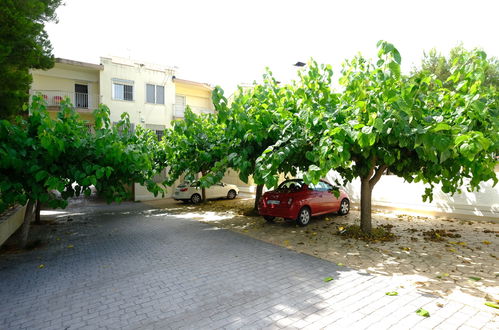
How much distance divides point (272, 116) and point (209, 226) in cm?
498

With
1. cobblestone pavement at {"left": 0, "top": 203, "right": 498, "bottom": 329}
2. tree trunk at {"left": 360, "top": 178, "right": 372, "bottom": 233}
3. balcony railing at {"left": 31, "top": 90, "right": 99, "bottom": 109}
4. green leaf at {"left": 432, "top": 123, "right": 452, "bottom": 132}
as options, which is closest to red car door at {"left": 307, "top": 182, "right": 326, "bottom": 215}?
tree trunk at {"left": 360, "top": 178, "right": 372, "bottom": 233}

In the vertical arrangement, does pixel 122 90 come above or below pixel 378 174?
above

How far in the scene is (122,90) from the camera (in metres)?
19.6

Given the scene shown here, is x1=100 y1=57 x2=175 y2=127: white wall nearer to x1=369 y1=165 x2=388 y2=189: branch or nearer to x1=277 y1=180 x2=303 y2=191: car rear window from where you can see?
x1=277 y1=180 x2=303 y2=191: car rear window

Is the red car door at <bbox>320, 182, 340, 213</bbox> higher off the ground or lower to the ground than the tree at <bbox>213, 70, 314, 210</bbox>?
lower

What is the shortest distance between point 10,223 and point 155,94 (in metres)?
14.0

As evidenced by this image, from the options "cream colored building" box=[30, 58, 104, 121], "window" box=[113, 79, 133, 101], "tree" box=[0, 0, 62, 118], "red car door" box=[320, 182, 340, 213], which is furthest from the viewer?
"window" box=[113, 79, 133, 101]

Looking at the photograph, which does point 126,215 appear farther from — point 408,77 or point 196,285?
point 408,77

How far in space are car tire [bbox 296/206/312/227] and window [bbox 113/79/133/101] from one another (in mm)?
15686

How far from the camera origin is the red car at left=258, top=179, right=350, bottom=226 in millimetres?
9352

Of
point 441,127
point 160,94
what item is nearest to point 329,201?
point 441,127

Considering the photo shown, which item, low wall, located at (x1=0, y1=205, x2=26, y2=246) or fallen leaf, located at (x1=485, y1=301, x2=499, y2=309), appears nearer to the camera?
fallen leaf, located at (x1=485, y1=301, x2=499, y2=309)

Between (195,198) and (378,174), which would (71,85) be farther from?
(378,174)

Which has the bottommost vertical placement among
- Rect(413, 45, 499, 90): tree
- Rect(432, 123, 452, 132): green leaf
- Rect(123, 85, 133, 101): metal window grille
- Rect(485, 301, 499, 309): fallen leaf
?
Rect(485, 301, 499, 309): fallen leaf
